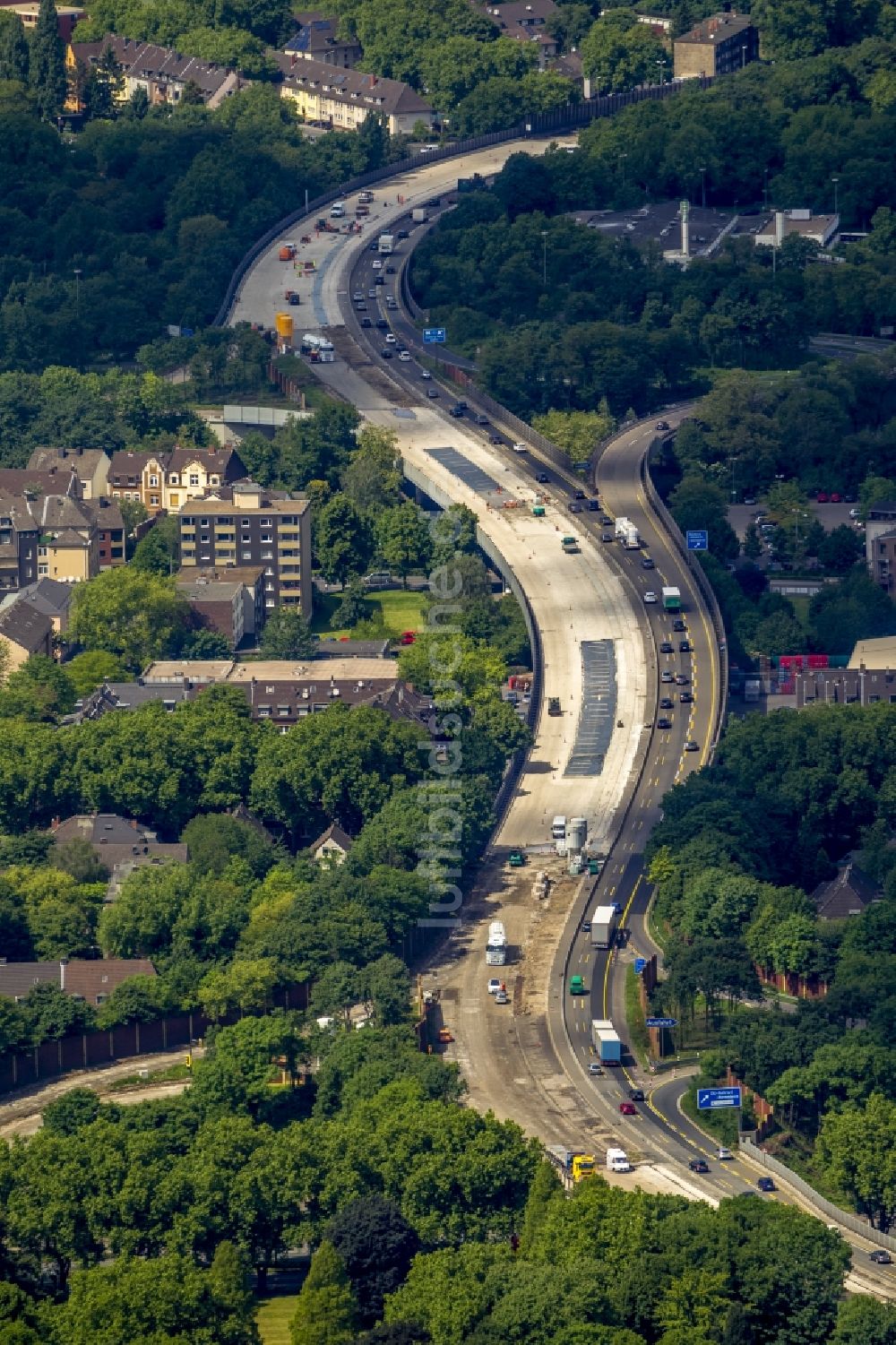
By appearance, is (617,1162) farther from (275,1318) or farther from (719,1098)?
(275,1318)

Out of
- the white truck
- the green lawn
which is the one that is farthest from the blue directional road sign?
the green lawn

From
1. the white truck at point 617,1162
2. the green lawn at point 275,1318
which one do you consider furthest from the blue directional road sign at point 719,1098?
the green lawn at point 275,1318

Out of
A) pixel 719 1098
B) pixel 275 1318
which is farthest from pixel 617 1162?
pixel 275 1318

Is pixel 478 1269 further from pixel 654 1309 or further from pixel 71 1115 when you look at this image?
pixel 71 1115

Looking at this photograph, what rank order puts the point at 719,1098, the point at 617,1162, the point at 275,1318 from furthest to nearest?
the point at 719,1098, the point at 617,1162, the point at 275,1318

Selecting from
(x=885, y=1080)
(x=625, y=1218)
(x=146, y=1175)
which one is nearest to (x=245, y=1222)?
(x=146, y=1175)

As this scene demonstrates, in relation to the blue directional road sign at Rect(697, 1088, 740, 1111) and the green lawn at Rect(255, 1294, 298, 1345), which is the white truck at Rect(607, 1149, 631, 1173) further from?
the green lawn at Rect(255, 1294, 298, 1345)

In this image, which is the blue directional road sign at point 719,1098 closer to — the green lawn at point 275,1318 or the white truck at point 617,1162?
the white truck at point 617,1162

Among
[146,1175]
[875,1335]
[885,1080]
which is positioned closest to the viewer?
[875,1335]
